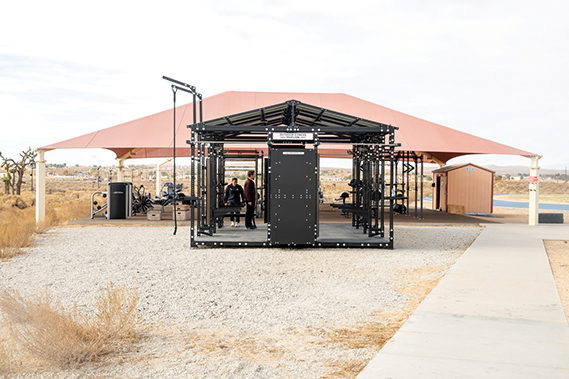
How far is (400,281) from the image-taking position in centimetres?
798

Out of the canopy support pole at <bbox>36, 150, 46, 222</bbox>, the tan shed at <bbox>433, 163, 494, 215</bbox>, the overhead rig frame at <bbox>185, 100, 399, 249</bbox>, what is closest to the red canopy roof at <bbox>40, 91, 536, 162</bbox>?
the canopy support pole at <bbox>36, 150, 46, 222</bbox>

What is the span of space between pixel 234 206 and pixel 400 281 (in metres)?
7.44

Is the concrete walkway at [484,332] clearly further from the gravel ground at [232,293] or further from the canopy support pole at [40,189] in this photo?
the canopy support pole at [40,189]

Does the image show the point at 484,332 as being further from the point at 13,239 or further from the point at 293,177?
the point at 13,239

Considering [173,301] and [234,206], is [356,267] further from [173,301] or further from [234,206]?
[234,206]

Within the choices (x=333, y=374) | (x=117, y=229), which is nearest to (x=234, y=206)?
(x=117, y=229)

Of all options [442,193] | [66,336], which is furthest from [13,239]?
[442,193]

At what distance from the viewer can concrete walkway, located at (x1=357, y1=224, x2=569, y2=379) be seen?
3.97 meters

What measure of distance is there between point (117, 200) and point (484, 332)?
16.6 meters

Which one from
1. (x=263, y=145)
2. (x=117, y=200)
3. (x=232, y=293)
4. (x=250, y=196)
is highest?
(x=263, y=145)

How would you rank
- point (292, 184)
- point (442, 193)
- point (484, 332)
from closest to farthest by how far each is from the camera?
point (484, 332) < point (292, 184) < point (442, 193)

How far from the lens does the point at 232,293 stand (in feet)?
22.9

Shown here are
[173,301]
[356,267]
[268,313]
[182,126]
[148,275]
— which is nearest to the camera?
[268,313]

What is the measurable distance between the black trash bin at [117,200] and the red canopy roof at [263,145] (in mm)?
1602
